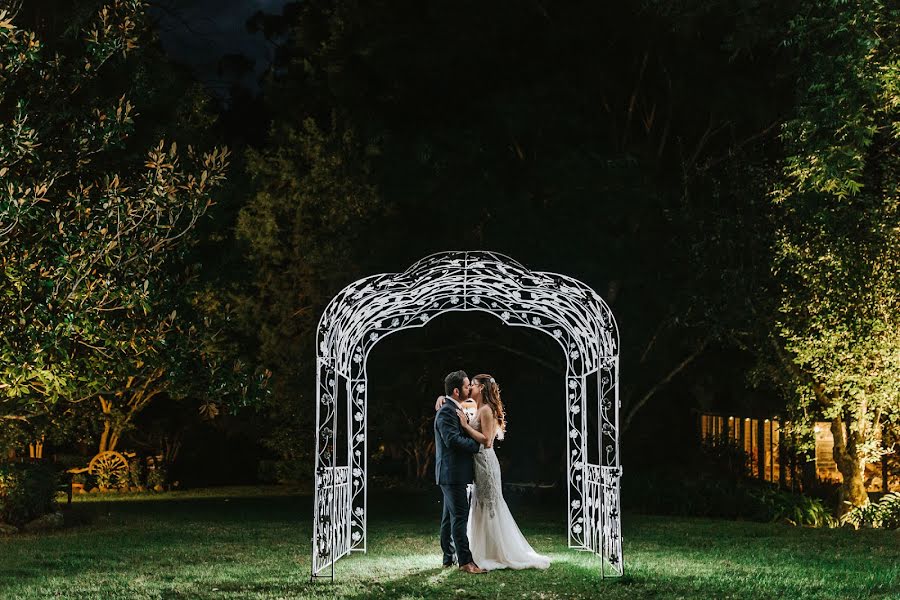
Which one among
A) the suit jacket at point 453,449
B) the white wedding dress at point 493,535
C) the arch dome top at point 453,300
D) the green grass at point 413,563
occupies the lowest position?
the green grass at point 413,563

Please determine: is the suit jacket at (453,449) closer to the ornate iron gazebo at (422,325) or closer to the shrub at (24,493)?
the ornate iron gazebo at (422,325)

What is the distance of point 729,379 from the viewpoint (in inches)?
920

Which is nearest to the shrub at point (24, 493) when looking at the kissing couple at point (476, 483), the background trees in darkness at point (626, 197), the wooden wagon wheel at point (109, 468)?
the background trees in darkness at point (626, 197)

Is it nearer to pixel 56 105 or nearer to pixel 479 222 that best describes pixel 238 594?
pixel 56 105

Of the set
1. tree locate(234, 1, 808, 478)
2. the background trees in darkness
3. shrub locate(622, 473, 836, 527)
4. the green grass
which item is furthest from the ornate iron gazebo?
tree locate(234, 1, 808, 478)

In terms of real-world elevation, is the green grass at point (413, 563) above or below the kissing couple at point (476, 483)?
below

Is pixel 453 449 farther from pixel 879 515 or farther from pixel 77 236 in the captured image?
pixel 879 515

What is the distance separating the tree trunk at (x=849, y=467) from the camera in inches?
706

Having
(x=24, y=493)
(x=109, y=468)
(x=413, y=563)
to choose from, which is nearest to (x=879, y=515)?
(x=413, y=563)

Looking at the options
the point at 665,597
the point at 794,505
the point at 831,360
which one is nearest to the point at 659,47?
the point at 831,360

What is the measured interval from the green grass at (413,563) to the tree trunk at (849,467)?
8.66 ft

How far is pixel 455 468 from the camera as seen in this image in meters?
11.1

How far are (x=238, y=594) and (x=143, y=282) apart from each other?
2794 mm

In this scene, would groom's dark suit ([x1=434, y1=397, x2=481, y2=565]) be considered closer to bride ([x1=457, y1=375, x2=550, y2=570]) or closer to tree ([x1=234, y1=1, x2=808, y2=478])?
bride ([x1=457, y1=375, x2=550, y2=570])
